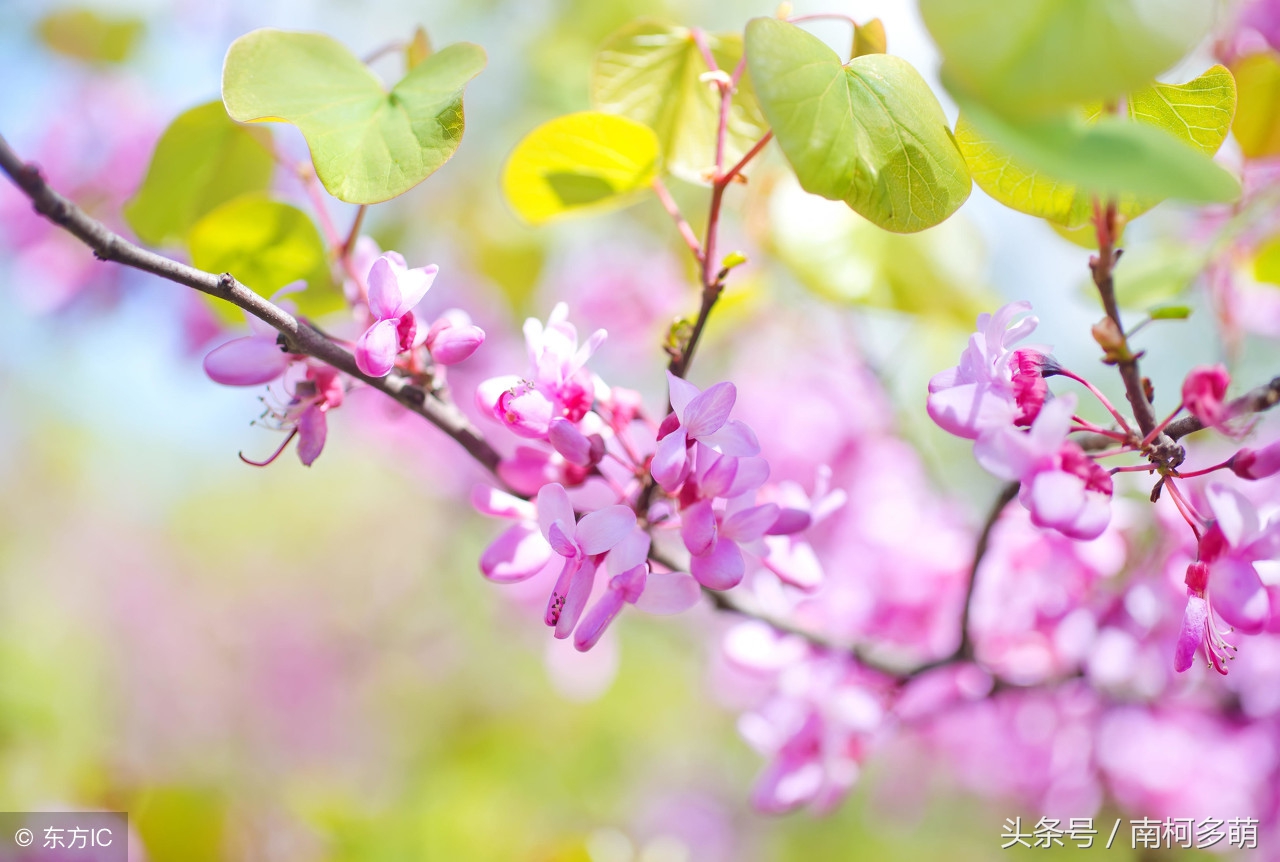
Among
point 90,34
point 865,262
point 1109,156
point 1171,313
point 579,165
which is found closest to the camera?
point 1109,156

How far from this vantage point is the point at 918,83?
474mm

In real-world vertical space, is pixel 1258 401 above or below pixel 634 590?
above

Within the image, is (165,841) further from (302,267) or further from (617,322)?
(617,322)

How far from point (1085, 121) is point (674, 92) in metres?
0.31

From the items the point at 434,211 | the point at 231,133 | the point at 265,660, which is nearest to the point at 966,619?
the point at 231,133

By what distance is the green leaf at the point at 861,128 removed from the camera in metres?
0.43

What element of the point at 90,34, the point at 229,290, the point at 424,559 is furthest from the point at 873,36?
the point at 424,559

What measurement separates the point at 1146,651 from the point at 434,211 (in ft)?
4.71

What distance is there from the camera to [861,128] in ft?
1.49

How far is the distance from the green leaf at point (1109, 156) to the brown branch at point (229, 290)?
34cm

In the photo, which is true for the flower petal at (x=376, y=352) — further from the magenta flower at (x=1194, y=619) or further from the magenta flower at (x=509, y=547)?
the magenta flower at (x=1194, y=619)

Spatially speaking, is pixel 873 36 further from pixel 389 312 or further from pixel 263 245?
pixel 263 245

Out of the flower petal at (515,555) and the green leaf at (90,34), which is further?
the green leaf at (90,34)

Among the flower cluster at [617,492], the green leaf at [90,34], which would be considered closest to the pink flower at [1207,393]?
the flower cluster at [617,492]
